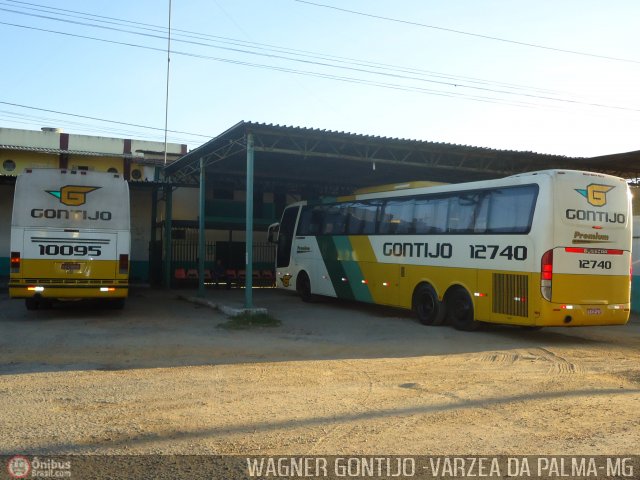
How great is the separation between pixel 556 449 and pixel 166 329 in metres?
9.56

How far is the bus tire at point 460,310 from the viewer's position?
1374 cm

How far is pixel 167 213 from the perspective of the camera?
25484mm

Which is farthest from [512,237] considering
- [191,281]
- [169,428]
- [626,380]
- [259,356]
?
[191,281]

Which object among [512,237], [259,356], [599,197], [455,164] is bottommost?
[259,356]

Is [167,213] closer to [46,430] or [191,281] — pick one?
[191,281]

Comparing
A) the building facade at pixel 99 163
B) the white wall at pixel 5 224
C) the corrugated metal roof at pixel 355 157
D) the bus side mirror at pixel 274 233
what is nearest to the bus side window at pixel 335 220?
the corrugated metal roof at pixel 355 157

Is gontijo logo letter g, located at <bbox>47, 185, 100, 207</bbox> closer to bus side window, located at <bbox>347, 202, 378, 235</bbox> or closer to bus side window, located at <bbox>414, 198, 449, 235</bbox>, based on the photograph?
bus side window, located at <bbox>347, 202, 378, 235</bbox>

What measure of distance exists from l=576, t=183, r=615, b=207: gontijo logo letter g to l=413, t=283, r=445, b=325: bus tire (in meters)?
4.06

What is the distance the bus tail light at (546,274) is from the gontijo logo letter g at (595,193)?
4.62 ft

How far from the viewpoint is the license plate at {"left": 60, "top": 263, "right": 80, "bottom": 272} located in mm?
14453

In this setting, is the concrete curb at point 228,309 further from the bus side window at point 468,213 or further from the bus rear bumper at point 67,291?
the bus side window at point 468,213

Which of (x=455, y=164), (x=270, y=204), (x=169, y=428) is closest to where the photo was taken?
(x=169, y=428)

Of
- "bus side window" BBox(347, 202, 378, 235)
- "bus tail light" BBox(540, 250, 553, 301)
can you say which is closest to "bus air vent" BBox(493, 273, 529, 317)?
"bus tail light" BBox(540, 250, 553, 301)

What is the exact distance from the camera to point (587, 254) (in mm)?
12172
